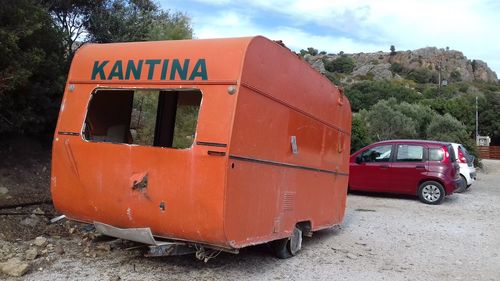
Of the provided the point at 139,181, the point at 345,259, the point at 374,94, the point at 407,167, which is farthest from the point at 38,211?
the point at 374,94

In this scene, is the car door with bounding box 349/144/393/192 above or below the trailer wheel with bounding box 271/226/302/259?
above

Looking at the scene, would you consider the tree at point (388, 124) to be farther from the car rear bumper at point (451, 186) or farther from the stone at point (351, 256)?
the stone at point (351, 256)

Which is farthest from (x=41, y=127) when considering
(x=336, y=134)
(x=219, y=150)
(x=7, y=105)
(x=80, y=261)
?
(x=219, y=150)

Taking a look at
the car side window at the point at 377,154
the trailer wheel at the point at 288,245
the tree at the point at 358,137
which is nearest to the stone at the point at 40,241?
the trailer wheel at the point at 288,245

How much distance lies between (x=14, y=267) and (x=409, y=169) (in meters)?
11.6

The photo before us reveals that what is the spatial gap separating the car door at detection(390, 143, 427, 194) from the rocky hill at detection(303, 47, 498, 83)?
291ft

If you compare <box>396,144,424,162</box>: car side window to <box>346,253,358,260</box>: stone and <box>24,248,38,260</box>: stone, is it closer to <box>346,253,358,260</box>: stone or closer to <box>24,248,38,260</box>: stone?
<box>346,253,358,260</box>: stone

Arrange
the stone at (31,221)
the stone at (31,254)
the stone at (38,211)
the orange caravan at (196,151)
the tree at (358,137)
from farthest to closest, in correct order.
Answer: the tree at (358,137), the stone at (38,211), the stone at (31,221), the stone at (31,254), the orange caravan at (196,151)

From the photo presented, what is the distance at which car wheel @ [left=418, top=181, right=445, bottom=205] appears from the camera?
46.3 feet

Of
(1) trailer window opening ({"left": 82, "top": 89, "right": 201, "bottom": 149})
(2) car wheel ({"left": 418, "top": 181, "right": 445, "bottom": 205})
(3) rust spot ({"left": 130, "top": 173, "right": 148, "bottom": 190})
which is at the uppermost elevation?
(1) trailer window opening ({"left": 82, "top": 89, "right": 201, "bottom": 149})

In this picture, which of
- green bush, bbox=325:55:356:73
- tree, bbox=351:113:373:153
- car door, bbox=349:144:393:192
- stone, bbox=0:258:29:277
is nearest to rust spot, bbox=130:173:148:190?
stone, bbox=0:258:29:277

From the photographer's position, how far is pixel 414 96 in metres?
62.0

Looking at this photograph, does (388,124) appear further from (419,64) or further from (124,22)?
(419,64)

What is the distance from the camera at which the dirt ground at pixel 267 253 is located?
577cm
